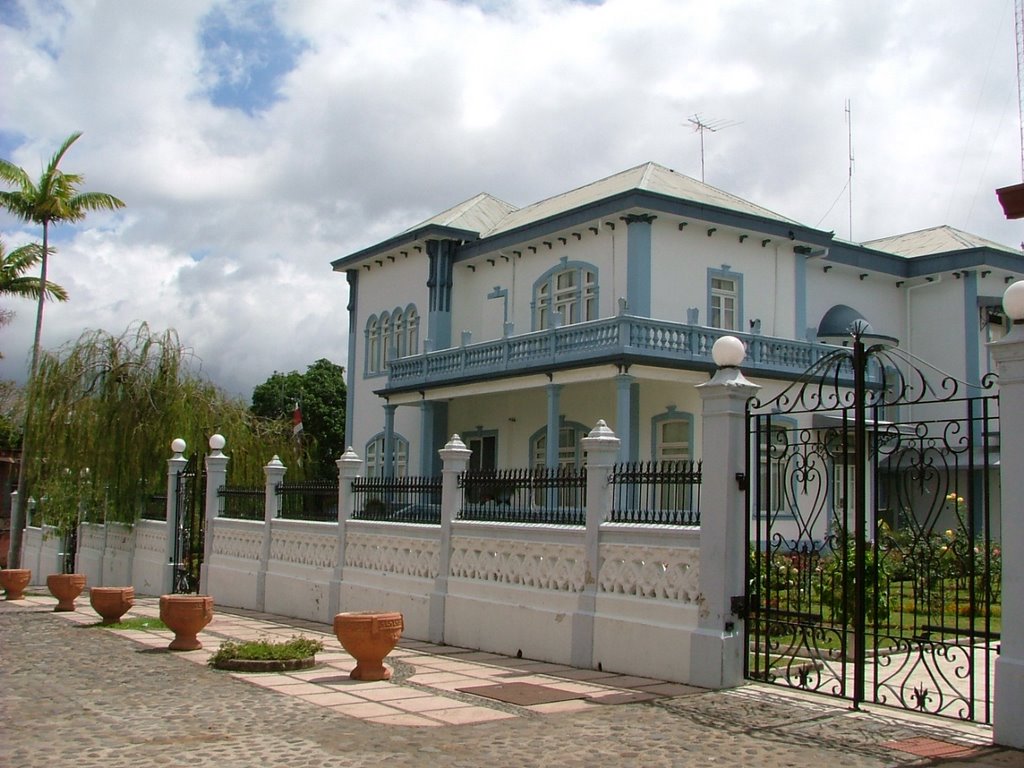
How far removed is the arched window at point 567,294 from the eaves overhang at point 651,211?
38.4 inches

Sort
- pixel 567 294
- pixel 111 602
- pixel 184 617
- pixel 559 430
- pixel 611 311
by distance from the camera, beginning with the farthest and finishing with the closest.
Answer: pixel 567 294 → pixel 559 430 → pixel 611 311 → pixel 111 602 → pixel 184 617

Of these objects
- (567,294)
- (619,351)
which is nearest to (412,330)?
(567,294)

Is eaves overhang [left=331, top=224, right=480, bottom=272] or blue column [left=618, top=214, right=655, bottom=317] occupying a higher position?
eaves overhang [left=331, top=224, right=480, bottom=272]

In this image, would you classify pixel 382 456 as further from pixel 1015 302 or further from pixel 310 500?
pixel 1015 302

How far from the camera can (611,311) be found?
24172mm

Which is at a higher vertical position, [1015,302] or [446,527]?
[1015,302]

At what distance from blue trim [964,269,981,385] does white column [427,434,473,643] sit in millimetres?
18778

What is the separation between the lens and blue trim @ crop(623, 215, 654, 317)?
23.5 metres

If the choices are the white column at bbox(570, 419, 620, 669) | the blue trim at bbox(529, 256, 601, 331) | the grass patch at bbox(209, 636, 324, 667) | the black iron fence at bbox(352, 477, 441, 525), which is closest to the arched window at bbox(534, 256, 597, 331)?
the blue trim at bbox(529, 256, 601, 331)

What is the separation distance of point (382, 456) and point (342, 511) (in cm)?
1515

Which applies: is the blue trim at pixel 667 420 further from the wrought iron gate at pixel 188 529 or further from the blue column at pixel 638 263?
the wrought iron gate at pixel 188 529

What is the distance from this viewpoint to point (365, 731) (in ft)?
25.9

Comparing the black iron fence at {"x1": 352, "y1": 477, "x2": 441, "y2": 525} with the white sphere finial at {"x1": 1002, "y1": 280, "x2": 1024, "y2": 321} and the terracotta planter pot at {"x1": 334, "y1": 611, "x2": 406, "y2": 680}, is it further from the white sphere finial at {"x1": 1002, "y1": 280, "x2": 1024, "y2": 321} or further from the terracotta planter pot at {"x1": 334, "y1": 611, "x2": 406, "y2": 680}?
the white sphere finial at {"x1": 1002, "y1": 280, "x2": 1024, "y2": 321}

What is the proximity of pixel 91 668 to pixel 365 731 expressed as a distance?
15.0 ft
